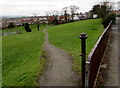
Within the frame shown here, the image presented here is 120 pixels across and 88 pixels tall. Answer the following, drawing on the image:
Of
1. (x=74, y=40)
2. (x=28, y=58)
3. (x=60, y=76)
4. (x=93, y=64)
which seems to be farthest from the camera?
(x=74, y=40)

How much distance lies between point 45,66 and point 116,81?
2.76 m

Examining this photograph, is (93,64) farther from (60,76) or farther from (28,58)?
(28,58)

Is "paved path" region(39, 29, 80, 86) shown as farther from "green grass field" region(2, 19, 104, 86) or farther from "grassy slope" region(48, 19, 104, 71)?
"grassy slope" region(48, 19, 104, 71)

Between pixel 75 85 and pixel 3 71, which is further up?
pixel 75 85

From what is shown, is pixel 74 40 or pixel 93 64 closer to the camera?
pixel 93 64

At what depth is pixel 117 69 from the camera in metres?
4.38

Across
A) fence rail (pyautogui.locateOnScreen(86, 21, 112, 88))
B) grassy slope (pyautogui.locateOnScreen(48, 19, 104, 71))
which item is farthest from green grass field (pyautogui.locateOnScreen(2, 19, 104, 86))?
fence rail (pyautogui.locateOnScreen(86, 21, 112, 88))

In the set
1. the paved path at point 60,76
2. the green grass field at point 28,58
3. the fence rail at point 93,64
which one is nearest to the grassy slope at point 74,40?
the green grass field at point 28,58

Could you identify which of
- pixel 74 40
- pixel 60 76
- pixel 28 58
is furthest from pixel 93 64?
pixel 74 40

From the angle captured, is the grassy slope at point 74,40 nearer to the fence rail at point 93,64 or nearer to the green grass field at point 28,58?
the green grass field at point 28,58

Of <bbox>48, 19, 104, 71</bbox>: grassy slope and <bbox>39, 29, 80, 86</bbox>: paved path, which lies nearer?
<bbox>39, 29, 80, 86</bbox>: paved path

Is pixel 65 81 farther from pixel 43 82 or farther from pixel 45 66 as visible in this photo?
pixel 45 66

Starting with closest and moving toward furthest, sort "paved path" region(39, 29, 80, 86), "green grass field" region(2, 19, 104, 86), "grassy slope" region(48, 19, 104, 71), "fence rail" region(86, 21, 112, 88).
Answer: "fence rail" region(86, 21, 112, 88) < "paved path" region(39, 29, 80, 86) < "green grass field" region(2, 19, 104, 86) < "grassy slope" region(48, 19, 104, 71)

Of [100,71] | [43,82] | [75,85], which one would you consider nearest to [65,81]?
[75,85]
